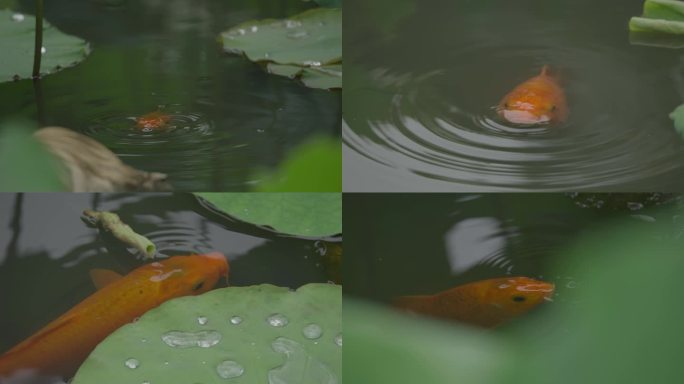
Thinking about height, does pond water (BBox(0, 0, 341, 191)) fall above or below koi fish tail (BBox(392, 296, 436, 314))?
above

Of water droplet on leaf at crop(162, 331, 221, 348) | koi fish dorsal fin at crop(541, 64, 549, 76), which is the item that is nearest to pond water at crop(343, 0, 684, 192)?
koi fish dorsal fin at crop(541, 64, 549, 76)

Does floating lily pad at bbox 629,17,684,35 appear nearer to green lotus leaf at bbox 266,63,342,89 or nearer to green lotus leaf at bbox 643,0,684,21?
green lotus leaf at bbox 643,0,684,21

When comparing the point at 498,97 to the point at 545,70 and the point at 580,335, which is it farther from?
the point at 580,335

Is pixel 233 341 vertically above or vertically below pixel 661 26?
below

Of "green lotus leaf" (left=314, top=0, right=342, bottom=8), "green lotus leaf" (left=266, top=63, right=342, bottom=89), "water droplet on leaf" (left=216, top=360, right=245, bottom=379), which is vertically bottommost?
"water droplet on leaf" (left=216, top=360, right=245, bottom=379)

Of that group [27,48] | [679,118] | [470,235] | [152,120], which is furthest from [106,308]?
[679,118]

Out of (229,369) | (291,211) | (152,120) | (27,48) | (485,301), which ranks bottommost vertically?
(229,369)

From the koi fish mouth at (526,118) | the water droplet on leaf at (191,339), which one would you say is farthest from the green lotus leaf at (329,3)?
the water droplet on leaf at (191,339)
